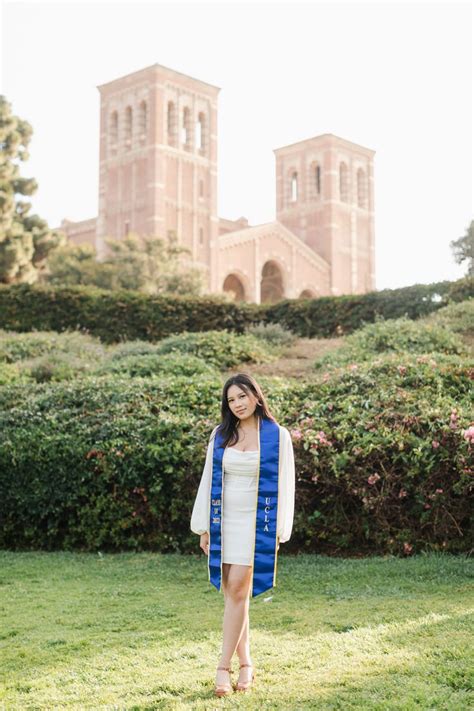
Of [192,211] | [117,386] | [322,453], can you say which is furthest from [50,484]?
[192,211]

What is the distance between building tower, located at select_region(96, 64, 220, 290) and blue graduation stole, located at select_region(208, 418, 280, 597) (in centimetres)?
4293

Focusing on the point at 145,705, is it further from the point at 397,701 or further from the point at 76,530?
the point at 76,530

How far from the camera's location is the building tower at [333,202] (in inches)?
2267

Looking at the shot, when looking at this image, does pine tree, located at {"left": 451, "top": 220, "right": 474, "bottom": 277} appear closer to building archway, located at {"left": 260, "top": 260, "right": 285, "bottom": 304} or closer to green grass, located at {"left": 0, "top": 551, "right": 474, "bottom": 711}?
building archway, located at {"left": 260, "top": 260, "right": 285, "bottom": 304}

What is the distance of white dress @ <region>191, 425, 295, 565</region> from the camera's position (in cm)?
366

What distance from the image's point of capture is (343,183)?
59.4 m

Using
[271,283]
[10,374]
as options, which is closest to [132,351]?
[10,374]

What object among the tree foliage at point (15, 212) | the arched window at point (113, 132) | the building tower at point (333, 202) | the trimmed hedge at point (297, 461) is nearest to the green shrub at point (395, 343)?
the trimmed hedge at point (297, 461)

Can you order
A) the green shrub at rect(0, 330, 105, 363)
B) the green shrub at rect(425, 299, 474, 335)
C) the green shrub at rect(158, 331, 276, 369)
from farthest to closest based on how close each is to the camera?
the green shrub at rect(0, 330, 105, 363) < the green shrub at rect(425, 299, 474, 335) < the green shrub at rect(158, 331, 276, 369)

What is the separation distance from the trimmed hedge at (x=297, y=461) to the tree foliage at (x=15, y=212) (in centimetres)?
1670

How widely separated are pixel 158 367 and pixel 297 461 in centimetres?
407

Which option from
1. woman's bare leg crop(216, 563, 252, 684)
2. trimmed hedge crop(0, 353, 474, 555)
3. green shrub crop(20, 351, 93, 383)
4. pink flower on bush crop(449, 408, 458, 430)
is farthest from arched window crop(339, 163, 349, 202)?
woman's bare leg crop(216, 563, 252, 684)

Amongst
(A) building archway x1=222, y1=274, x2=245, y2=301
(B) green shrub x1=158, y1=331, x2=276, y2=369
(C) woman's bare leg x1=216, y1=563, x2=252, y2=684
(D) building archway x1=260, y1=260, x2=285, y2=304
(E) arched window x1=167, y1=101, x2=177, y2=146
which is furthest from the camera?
Answer: (D) building archway x1=260, y1=260, x2=285, y2=304

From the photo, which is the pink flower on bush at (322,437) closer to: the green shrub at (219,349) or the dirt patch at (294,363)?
the dirt patch at (294,363)
